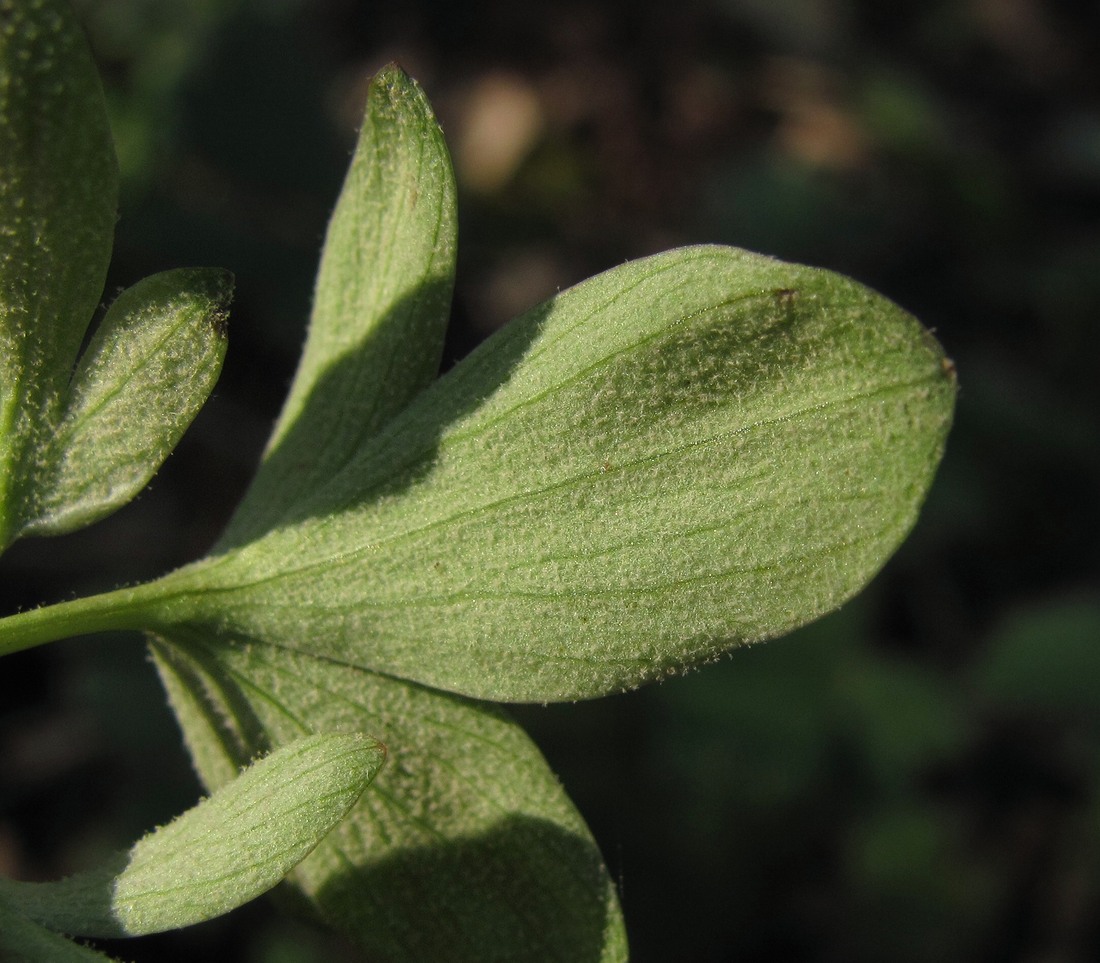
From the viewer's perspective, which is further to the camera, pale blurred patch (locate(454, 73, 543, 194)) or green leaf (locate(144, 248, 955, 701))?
pale blurred patch (locate(454, 73, 543, 194))

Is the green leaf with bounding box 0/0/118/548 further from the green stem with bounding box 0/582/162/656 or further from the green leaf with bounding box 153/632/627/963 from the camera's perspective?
the green leaf with bounding box 153/632/627/963

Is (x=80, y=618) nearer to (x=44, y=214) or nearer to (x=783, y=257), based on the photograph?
(x=44, y=214)

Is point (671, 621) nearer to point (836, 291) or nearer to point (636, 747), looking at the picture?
point (836, 291)

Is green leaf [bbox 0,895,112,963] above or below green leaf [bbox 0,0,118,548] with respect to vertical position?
below

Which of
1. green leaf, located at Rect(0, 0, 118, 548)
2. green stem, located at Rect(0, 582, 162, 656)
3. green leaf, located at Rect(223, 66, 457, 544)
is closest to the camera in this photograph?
green leaf, located at Rect(0, 0, 118, 548)

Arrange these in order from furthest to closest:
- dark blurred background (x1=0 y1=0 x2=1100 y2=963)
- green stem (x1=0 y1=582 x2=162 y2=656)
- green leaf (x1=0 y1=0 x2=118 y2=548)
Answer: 1. dark blurred background (x1=0 y1=0 x2=1100 y2=963)
2. green stem (x1=0 y1=582 x2=162 y2=656)
3. green leaf (x1=0 y1=0 x2=118 y2=548)

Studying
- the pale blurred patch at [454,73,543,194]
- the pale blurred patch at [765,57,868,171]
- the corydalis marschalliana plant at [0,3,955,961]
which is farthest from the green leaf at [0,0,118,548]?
the pale blurred patch at [765,57,868,171]

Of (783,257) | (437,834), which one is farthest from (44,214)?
(783,257)
